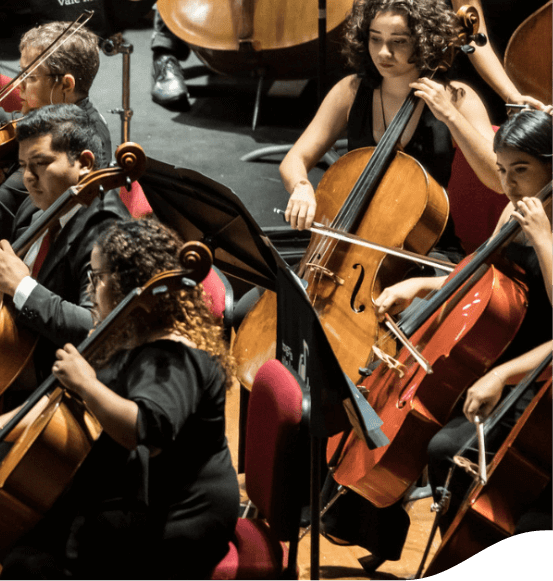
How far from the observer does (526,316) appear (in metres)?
1.70

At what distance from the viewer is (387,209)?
1.96m

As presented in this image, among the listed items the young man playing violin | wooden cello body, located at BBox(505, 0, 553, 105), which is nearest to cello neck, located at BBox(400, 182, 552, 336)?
wooden cello body, located at BBox(505, 0, 553, 105)

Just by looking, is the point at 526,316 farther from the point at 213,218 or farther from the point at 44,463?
the point at 44,463

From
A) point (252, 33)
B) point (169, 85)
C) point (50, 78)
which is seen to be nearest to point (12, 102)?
point (50, 78)

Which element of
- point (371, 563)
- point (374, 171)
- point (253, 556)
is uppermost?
point (374, 171)

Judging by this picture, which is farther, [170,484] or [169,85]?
[169,85]

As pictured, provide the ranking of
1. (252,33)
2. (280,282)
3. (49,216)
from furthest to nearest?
(252,33)
(49,216)
(280,282)

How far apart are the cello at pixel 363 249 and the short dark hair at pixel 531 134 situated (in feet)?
0.93

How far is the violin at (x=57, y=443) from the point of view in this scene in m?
1.36

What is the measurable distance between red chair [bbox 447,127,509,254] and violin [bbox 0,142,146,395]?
92 cm

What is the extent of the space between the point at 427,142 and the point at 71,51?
3.12 feet

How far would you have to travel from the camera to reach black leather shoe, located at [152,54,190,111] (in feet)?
9.40

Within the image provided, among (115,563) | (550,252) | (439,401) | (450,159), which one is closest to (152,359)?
(115,563)

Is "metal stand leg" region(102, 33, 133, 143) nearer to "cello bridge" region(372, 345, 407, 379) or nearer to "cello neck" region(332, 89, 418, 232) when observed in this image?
"cello neck" region(332, 89, 418, 232)
